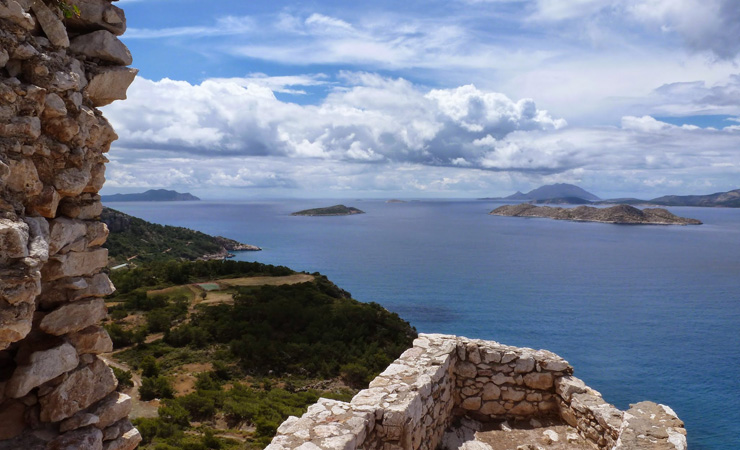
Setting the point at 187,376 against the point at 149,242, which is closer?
the point at 187,376

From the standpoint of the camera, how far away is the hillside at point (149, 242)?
66188mm

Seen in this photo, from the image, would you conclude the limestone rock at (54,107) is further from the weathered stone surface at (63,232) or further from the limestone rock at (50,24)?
the weathered stone surface at (63,232)

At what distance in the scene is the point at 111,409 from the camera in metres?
4.25

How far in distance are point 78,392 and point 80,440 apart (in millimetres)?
389

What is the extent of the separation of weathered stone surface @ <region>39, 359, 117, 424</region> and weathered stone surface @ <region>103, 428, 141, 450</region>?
1.38 ft

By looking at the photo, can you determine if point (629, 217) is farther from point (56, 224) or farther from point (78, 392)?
point (56, 224)

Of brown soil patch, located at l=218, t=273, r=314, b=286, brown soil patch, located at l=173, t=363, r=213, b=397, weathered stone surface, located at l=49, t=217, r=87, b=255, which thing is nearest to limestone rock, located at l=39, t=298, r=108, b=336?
weathered stone surface, located at l=49, t=217, r=87, b=255

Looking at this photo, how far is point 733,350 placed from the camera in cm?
4738

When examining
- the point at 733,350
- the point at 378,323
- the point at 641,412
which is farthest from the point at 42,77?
the point at 733,350

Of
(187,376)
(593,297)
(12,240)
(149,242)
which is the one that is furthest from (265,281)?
(593,297)

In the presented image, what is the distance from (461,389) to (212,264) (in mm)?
Result: 38826

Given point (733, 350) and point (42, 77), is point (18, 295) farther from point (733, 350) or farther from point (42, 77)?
point (733, 350)

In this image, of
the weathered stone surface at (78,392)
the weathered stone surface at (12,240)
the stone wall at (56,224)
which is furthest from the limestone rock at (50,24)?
the weathered stone surface at (78,392)

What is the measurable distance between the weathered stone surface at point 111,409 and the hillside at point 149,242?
59427mm
